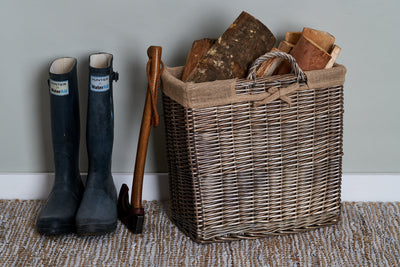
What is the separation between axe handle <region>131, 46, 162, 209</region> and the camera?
1411 millimetres

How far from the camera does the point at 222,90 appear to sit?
1275 millimetres

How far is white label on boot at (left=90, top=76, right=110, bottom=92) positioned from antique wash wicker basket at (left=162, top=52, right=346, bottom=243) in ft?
0.60

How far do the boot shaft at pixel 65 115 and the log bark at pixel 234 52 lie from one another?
1.30 ft

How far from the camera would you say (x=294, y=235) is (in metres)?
1.48

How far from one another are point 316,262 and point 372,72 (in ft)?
2.19

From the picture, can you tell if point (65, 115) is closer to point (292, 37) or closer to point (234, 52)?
point (234, 52)

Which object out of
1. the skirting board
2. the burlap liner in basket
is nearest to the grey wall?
the skirting board

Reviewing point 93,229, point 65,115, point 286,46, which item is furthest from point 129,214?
point 286,46

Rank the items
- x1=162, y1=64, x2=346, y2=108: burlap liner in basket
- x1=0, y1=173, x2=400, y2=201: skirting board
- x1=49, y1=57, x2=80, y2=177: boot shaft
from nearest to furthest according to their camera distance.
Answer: x1=162, y1=64, x2=346, y2=108: burlap liner in basket < x1=49, y1=57, x2=80, y2=177: boot shaft < x1=0, y1=173, x2=400, y2=201: skirting board

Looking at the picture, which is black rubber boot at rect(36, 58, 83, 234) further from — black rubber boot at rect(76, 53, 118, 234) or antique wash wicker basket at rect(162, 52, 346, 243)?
antique wash wicker basket at rect(162, 52, 346, 243)

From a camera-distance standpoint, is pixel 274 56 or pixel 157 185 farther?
pixel 157 185

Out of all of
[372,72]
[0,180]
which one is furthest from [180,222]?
[372,72]

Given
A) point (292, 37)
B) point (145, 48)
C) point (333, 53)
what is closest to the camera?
point (333, 53)

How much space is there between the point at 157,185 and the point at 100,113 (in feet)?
1.20
